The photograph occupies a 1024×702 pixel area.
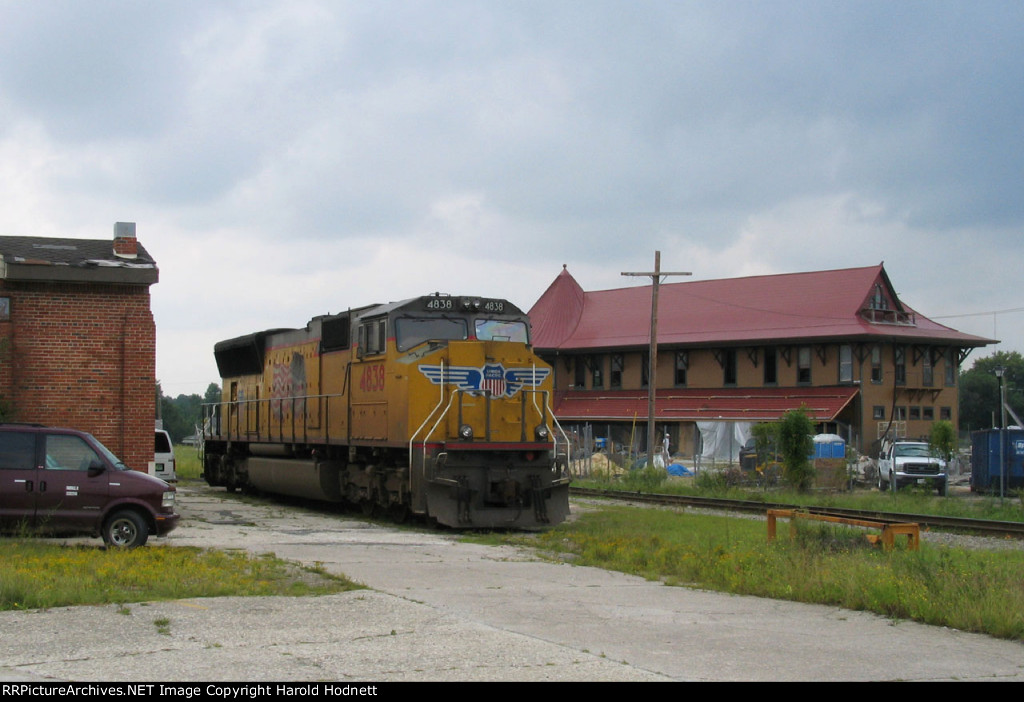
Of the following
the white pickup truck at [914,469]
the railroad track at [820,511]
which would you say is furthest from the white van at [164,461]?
the white pickup truck at [914,469]

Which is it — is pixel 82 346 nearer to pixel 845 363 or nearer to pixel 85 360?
pixel 85 360

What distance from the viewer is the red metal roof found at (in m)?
53.7

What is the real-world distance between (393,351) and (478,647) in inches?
484

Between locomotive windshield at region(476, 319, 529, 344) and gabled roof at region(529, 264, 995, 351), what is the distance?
3505 cm

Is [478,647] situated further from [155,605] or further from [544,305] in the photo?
[544,305]

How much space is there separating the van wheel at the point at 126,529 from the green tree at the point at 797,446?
21.1 meters

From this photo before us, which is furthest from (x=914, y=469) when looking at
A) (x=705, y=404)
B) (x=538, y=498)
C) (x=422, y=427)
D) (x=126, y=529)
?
(x=126, y=529)

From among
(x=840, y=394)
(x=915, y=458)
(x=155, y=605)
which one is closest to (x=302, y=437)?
(x=155, y=605)

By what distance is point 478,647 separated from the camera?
880cm

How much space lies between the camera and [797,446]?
32.4m

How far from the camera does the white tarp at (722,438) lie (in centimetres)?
5139

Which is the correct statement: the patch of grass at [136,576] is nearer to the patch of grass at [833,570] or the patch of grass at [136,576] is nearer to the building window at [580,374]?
the patch of grass at [833,570]

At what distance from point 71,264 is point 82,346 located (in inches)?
60.0

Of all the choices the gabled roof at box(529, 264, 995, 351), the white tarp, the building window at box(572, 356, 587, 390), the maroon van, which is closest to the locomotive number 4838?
the maroon van
